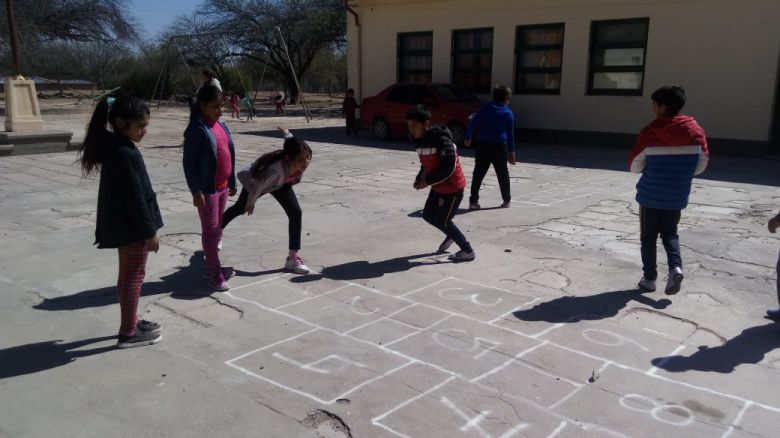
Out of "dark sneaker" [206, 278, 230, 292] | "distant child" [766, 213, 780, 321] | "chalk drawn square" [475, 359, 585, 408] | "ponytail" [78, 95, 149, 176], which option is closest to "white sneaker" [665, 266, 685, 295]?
"distant child" [766, 213, 780, 321]

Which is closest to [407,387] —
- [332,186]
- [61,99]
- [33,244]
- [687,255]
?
[687,255]

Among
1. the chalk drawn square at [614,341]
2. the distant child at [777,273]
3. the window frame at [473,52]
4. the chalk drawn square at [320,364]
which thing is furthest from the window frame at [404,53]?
the chalk drawn square at [320,364]

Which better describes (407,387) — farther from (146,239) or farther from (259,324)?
(146,239)

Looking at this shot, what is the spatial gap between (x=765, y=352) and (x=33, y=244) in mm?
6212

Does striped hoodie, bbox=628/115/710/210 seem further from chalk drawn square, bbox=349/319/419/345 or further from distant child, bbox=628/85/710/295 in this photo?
chalk drawn square, bbox=349/319/419/345

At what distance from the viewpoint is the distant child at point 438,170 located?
5.40 metres

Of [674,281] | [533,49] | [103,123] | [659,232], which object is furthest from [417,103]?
[103,123]

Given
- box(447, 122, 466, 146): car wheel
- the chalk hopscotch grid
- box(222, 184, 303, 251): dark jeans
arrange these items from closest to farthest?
the chalk hopscotch grid → box(222, 184, 303, 251): dark jeans → box(447, 122, 466, 146): car wheel

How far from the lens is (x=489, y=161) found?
8.10m

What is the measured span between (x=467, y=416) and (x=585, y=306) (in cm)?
187

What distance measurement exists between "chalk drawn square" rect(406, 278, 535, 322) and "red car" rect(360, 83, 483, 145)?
9.90 m

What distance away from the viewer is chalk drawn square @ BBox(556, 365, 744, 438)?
10.1ft

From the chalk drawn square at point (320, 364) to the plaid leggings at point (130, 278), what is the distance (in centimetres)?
71

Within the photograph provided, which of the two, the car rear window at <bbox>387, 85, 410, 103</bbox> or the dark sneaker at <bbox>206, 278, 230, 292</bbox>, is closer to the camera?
the dark sneaker at <bbox>206, 278, 230, 292</bbox>
